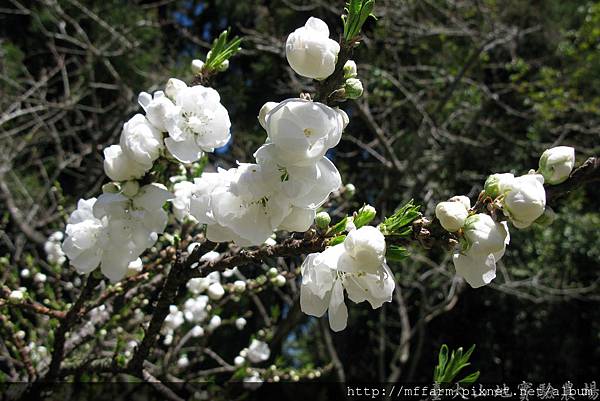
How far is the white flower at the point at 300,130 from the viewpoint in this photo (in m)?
0.64

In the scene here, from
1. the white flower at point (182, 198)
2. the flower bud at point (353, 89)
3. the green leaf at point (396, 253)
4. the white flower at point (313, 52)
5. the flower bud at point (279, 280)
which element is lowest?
the flower bud at point (279, 280)

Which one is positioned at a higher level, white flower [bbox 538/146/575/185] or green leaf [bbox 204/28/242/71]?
white flower [bbox 538/146/575/185]

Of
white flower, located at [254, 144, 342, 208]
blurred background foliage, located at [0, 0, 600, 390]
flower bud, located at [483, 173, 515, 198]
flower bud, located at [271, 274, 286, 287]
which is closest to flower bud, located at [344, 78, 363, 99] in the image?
white flower, located at [254, 144, 342, 208]

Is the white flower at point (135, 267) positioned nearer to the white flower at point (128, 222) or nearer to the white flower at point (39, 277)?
the white flower at point (128, 222)

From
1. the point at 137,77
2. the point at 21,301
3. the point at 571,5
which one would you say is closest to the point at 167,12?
the point at 137,77

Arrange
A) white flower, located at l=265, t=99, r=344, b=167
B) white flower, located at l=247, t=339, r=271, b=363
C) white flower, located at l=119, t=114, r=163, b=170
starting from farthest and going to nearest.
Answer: white flower, located at l=247, t=339, r=271, b=363, white flower, located at l=119, t=114, r=163, b=170, white flower, located at l=265, t=99, r=344, b=167

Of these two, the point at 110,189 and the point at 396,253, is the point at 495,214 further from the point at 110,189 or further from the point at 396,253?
the point at 110,189

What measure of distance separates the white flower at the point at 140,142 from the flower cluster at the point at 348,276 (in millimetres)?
354

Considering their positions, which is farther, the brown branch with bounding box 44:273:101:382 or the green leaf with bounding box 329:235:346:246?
the brown branch with bounding box 44:273:101:382

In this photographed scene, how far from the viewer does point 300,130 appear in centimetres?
64

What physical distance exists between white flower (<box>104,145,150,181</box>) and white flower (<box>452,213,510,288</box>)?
0.57m

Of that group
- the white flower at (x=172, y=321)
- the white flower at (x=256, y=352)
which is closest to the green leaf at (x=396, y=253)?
the white flower at (x=172, y=321)

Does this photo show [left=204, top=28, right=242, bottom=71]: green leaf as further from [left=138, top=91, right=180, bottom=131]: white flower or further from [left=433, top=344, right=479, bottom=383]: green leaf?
[left=433, top=344, right=479, bottom=383]: green leaf

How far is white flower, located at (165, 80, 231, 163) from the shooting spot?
884mm
